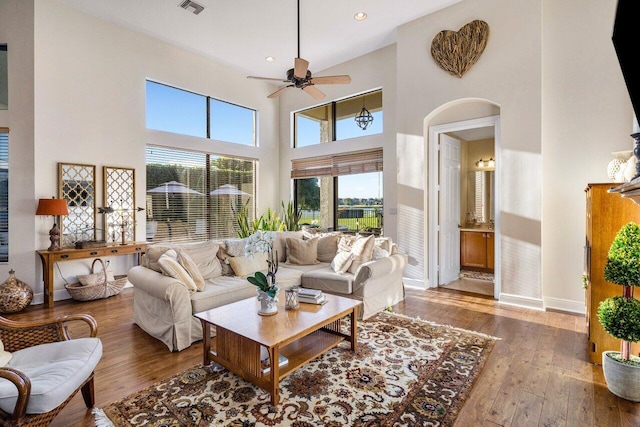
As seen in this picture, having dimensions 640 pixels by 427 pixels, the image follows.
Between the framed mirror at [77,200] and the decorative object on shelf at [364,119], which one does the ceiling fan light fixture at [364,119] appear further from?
the framed mirror at [77,200]

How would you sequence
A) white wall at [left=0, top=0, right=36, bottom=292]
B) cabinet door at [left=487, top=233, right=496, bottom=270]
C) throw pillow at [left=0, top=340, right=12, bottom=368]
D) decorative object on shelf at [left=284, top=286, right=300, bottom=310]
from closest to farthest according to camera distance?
throw pillow at [left=0, top=340, right=12, bottom=368]
decorative object on shelf at [left=284, top=286, right=300, bottom=310]
white wall at [left=0, top=0, right=36, bottom=292]
cabinet door at [left=487, top=233, right=496, bottom=270]

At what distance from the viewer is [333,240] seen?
4.75 meters

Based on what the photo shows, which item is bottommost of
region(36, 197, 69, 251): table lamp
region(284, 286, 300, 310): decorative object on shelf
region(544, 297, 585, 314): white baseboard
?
region(544, 297, 585, 314): white baseboard

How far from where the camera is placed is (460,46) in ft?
14.6

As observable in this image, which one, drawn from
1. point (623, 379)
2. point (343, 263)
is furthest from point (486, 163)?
point (623, 379)

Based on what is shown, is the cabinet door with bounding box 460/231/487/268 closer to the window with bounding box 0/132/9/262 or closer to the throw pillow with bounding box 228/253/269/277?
the throw pillow with bounding box 228/253/269/277

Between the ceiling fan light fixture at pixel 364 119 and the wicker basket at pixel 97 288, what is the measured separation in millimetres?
4787

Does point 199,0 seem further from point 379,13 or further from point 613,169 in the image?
point 613,169

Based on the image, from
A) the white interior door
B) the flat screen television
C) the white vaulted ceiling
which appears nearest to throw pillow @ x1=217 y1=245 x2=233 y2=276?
the white interior door

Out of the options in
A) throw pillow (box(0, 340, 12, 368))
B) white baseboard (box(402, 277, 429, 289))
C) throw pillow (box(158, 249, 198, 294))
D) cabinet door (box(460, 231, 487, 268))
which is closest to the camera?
throw pillow (box(0, 340, 12, 368))

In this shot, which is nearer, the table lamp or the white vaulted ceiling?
the table lamp

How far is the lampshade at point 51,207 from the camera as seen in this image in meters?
4.08

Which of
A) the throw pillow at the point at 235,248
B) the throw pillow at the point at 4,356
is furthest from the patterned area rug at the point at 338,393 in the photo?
the throw pillow at the point at 235,248

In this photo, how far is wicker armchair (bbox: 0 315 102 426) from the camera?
1477mm
